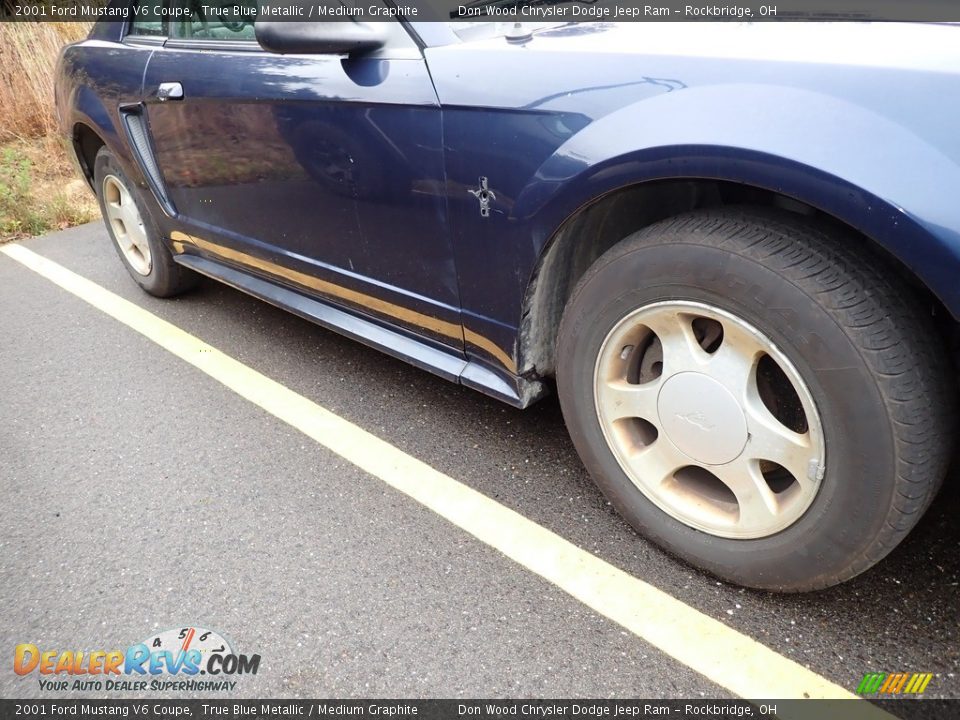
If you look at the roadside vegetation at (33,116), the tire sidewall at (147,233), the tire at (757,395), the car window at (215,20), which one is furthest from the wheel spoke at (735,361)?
the roadside vegetation at (33,116)

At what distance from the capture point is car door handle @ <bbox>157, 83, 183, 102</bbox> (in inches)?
100

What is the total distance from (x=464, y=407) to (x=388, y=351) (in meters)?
0.42

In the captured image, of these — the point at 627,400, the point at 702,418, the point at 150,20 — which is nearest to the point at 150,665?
the point at 627,400

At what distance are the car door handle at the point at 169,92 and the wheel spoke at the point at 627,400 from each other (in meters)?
1.88

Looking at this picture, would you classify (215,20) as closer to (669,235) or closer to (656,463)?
(669,235)

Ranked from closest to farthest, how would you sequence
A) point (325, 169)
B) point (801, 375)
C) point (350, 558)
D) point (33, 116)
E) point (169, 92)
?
point (801, 375) < point (350, 558) < point (325, 169) < point (169, 92) < point (33, 116)

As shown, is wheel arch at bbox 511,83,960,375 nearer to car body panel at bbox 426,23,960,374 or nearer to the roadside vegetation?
car body panel at bbox 426,23,960,374

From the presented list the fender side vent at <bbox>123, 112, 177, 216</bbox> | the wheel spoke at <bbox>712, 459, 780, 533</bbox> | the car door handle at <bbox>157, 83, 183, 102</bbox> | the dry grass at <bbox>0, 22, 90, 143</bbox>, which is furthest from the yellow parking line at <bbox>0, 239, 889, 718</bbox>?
the dry grass at <bbox>0, 22, 90, 143</bbox>

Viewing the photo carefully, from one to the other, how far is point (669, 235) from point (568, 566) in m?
0.88

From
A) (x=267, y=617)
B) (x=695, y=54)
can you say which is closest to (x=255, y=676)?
(x=267, y=617)

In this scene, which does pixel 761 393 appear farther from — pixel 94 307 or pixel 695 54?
pixel 94 307

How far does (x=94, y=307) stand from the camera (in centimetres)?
369

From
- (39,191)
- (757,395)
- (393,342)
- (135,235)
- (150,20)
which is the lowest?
(39,191)

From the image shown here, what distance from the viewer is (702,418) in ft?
Answer: 5.24
